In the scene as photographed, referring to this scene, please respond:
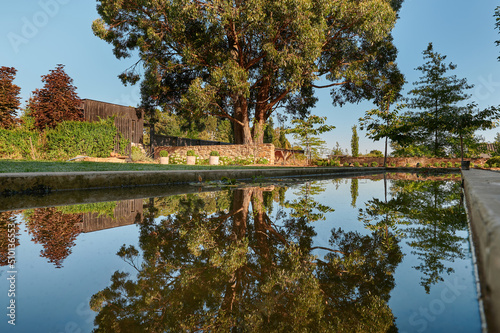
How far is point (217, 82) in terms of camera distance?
11461 millimetres

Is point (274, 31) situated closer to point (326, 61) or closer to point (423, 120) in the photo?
point (326, 61)

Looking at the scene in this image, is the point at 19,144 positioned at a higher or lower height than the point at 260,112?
lower

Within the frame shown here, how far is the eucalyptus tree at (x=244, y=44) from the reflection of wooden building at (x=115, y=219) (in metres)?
9.61

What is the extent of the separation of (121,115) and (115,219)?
55.4 ft

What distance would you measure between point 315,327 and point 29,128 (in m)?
13.8

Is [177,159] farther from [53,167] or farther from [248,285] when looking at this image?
[248,285]

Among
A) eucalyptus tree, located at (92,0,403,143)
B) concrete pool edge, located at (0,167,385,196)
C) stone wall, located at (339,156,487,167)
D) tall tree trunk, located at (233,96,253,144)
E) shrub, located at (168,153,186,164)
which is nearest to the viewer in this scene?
concrete pool edge, located at (0,167,385,196)

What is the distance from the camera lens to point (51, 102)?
11.1 m

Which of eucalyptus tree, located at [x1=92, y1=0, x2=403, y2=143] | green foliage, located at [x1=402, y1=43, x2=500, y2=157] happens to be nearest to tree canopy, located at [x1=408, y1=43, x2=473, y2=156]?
green foliage, located at [x1=402, y1=43, x2=500, y2=157]

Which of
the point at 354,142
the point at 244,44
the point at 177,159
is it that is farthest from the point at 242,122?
the point at 354,142

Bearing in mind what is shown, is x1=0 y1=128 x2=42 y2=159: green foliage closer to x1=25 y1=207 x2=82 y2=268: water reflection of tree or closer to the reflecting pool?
x1=25 y1=207 x2=82 y2=268: water reflection of tree

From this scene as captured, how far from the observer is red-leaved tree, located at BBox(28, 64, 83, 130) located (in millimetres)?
10953

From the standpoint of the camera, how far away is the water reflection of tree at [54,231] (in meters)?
1.34

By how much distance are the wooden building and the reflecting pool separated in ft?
50.8
